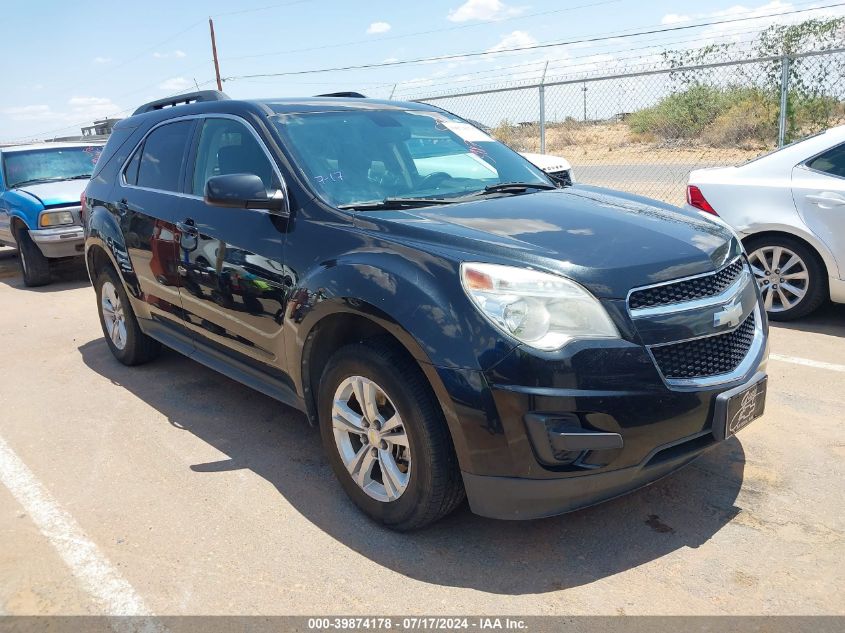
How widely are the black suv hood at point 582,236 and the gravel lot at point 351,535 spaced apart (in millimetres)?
1060

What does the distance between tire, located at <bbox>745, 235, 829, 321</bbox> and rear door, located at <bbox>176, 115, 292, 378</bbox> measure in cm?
393

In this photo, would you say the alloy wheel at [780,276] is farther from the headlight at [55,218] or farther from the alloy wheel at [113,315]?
the headlight at [55,218]

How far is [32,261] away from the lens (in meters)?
9.41

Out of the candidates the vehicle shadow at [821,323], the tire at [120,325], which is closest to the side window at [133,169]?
the tire at [120,325]

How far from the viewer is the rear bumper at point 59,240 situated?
9000mm

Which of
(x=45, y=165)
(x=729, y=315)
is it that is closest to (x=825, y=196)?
(x=729, y=315)

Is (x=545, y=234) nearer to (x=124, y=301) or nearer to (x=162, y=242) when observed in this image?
(x=162, y=242)

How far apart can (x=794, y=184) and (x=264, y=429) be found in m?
4.30

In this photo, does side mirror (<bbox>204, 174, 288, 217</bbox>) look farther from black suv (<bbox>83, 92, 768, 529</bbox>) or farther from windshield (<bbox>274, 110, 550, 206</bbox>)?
windshield (<bbox>274, 110, 550, 206</bbox>)

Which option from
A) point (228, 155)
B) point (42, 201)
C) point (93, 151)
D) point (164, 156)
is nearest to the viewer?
point (228, 155)

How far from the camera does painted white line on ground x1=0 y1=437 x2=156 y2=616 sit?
2.75 metres

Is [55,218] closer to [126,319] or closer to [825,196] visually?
[126,319]

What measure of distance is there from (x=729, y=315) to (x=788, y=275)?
127 inches

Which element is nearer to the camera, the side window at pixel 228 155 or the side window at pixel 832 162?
the side window at pixel 228 155
